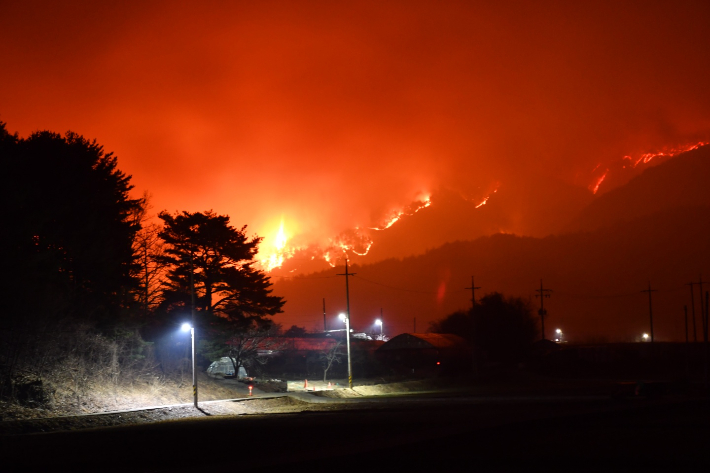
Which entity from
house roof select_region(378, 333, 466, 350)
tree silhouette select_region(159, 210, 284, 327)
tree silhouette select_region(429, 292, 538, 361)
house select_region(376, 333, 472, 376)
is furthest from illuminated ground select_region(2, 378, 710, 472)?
tree silhouette select_region(429, 292, 538, 361)

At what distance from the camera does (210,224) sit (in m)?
52.2

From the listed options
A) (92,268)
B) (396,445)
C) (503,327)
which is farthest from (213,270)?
(503,327)

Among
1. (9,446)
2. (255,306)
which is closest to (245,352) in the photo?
(255,306)

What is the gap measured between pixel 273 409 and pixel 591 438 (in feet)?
88.0

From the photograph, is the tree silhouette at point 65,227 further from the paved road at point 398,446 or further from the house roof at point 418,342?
the house roof at point 418,342

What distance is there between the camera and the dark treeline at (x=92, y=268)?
35000mm

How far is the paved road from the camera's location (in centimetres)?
1340

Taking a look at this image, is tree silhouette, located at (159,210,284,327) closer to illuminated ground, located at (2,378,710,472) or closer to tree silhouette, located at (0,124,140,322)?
tree silhouette, located at (0,124,140,322)

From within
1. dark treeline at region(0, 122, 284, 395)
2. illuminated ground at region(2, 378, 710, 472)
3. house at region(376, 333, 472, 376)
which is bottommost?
house at region(376, 333, 472, 376)

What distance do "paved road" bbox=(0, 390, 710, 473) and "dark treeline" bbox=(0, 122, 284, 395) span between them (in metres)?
13.0

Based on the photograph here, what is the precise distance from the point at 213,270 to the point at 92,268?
1168cm

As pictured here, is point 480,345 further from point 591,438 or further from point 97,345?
point 591,438

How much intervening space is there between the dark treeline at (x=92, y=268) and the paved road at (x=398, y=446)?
13.0 meters

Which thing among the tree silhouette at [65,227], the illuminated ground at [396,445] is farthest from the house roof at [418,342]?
the illuminated ground at [396,445]
